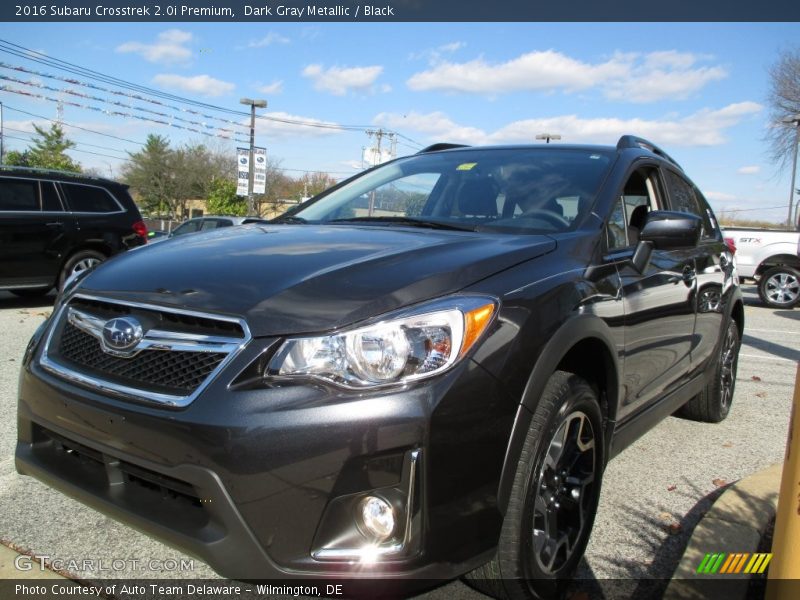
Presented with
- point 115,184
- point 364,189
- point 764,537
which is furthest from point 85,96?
point 764,537

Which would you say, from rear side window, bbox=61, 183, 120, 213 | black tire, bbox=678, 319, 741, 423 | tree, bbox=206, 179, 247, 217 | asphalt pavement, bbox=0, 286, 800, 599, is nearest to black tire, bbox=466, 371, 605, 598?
asphalt pavement, bbox=0, 286, 800, 599

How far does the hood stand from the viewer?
1.85m

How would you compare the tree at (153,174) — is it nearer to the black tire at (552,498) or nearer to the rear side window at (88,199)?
the rear side window at (88,199)

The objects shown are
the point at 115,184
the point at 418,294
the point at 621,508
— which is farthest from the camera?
the point at 115,184

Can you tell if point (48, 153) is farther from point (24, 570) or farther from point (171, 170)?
point (24, 570)

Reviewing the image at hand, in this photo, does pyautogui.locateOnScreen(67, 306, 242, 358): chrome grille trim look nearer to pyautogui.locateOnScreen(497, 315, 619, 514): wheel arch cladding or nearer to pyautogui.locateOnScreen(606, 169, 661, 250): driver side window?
pyautogui.locateOnScreen(497, 315, 619, 514): wheel arch cladding

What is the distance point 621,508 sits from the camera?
3.12m

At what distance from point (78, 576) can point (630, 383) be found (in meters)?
2.32

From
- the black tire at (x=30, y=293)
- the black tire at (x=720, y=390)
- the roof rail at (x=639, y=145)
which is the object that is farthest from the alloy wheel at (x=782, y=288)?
the black tire at (x=30, y=293)

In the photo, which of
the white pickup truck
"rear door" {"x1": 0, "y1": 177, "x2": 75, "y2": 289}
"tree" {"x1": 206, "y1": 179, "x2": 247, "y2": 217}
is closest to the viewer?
"rear door" {"x1": 0, "y1": 177, "x2": 75, "y2": 289}

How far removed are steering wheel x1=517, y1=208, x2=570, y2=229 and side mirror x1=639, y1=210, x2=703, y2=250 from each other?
1.28 feet

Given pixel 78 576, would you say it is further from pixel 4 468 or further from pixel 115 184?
pixel 115 184

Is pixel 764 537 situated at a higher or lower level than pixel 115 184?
lower

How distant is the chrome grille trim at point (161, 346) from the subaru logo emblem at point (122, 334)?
0.03 m
